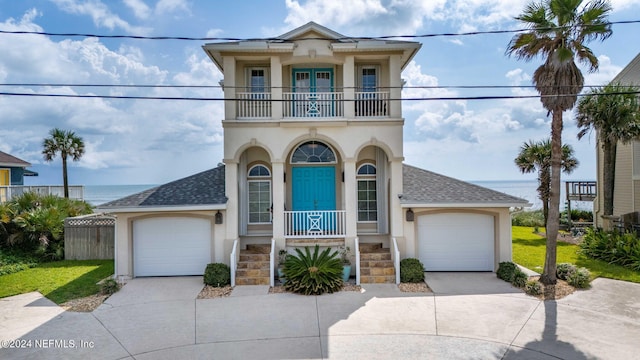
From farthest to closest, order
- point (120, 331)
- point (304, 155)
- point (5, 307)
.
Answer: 1. point (304, 155)
2. point (5, 307)
3. point (120, 331)

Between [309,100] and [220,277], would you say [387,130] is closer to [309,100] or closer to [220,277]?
[309,100]

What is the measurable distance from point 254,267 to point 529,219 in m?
22.8

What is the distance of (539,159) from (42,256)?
975 inches

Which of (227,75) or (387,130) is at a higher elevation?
(227,75)

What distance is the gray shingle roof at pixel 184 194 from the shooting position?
41.0 feet

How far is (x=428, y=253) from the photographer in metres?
13.2

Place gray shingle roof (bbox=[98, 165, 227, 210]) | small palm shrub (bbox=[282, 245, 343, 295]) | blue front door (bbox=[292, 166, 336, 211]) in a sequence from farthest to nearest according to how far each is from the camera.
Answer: blue front door (bbox=[292, 166, 336, 211])
gray shingle roof (bbox=[98, 165, 227, 210])
small palm shrub (bbox=[282, 245, 343, 295])

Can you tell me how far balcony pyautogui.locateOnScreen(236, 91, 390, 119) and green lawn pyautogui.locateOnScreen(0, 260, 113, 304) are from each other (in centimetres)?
761

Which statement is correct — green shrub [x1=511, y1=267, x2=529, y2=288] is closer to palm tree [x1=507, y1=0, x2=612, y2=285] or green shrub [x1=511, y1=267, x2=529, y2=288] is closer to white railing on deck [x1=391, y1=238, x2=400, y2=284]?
palm tree [x1=507, y1=0, x2=612, y2=285]

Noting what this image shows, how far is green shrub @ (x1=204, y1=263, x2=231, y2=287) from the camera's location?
1159cm

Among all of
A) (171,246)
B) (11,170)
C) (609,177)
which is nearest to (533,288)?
(609,177)

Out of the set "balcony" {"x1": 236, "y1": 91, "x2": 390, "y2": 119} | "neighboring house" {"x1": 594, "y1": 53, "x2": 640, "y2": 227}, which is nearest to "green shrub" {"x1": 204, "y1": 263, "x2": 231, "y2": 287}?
"balcony" {"x1": 236, "y1": 91, "x2": 390, "y2": 119}

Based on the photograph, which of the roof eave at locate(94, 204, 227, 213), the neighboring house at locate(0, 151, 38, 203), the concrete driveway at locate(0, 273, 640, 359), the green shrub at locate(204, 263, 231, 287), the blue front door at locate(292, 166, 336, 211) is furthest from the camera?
the neighboring house at locate(0, 151, 38, 203)

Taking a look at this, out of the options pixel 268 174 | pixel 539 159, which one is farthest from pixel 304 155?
pixel 539 159
